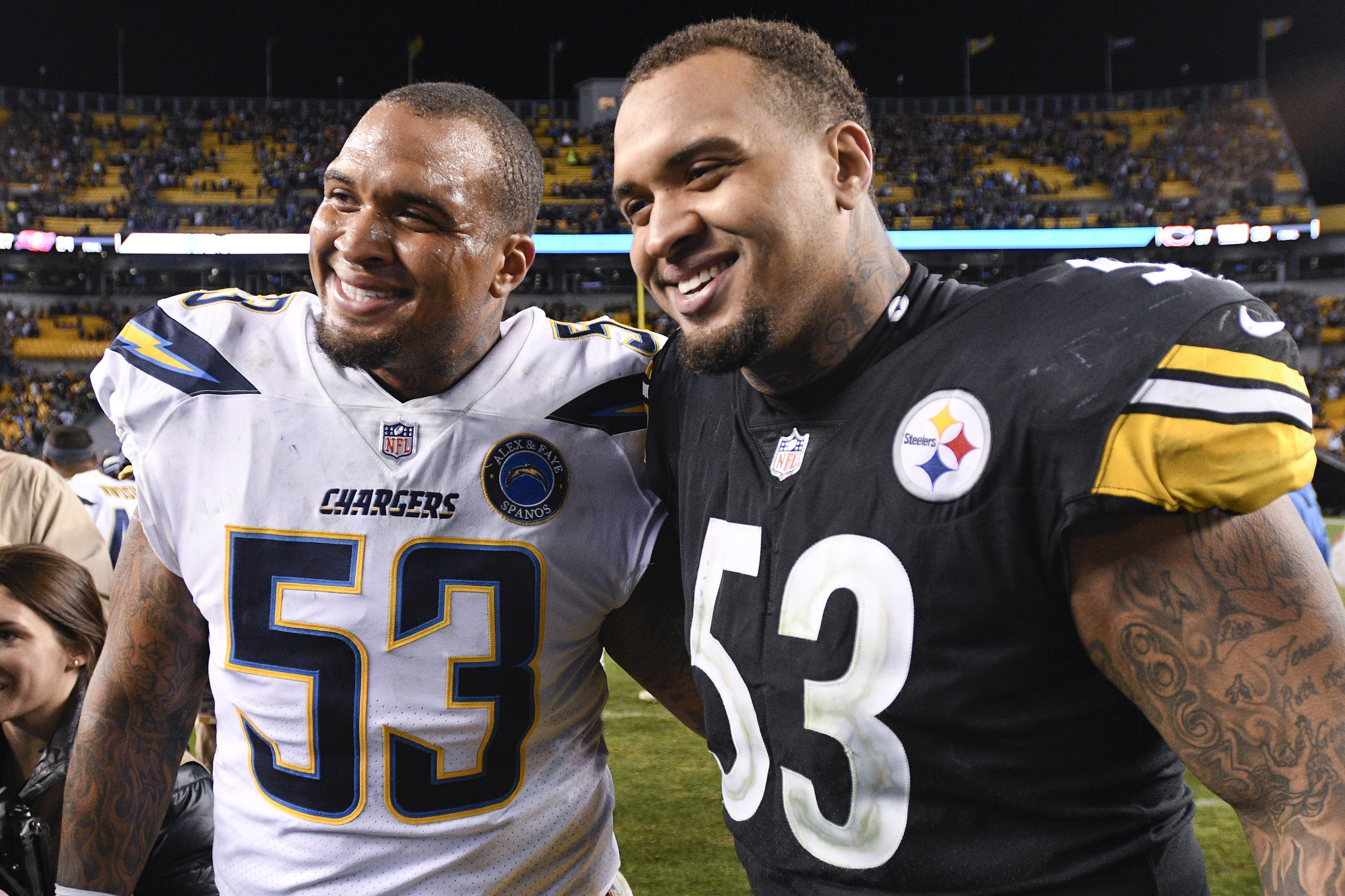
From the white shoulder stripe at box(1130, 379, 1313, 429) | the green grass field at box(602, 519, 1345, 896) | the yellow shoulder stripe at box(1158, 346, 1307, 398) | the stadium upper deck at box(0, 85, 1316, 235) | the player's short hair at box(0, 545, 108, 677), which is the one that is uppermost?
the stadium upper deck at box(0, 85, 1316, 235)

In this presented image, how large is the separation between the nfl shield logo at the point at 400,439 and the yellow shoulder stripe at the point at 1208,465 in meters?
1.07

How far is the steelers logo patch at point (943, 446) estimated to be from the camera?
106 cm

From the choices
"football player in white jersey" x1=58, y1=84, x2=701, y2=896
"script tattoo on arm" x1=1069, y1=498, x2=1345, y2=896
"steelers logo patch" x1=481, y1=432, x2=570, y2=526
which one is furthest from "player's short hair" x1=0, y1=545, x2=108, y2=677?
"script tattoo on arm" x1=1069, y1=498, x2=1345, y2=896

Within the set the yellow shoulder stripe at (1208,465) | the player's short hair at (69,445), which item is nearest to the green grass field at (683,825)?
the yellow shoulder stripe at (1208,465)

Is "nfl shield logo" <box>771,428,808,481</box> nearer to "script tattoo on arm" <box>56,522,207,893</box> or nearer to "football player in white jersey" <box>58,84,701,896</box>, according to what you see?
"football player in white jersey" <box>58,84,701,896</box>

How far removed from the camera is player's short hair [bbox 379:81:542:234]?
1.63m

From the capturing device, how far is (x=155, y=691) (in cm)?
172

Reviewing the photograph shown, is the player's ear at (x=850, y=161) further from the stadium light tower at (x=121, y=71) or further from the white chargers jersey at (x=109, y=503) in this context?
the stadium light tower at (x=121, y=71)

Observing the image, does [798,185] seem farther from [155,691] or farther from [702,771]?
[702,771]

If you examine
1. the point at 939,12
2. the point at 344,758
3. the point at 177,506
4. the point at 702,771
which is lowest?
the point at 702,771

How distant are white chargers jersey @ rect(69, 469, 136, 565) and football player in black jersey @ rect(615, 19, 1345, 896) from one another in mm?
4104

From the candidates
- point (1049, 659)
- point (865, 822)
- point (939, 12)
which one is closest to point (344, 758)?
point (865, 822)

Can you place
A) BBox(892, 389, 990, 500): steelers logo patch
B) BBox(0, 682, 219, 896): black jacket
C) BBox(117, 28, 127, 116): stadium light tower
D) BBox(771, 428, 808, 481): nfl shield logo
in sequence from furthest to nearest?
BBox(117, 28, 127, 116): stadium light tower < BBox(0, 682, 219, 896): black jacket < BBox(771, 428, 808, 481): nfl shield logo < BBox(892, 389, 990, 500): steelers logo patch

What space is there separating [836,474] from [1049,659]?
12.4 inches
